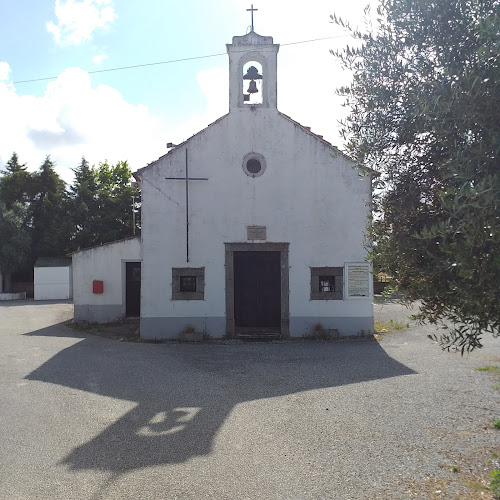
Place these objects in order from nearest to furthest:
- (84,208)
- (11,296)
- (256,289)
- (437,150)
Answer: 1. (437,150)
2. (256,289)
3. (11,296)
4. (84,208)

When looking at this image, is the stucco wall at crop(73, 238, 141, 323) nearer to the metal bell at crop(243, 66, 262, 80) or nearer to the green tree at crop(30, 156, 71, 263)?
the metal bell at crop(243, 66, 262, 80)

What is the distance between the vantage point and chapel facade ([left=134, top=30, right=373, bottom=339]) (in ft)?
48.5

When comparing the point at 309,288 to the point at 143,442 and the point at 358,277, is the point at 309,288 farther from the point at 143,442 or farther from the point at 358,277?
the point at 143,442

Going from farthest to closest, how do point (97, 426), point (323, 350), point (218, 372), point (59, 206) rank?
1. point (59, 206)
2. point (323, 350)
3. point (218, 372)
4. point (97, 426)

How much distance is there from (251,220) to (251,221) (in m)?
0.03

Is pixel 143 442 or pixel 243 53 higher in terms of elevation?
pixel 243 53

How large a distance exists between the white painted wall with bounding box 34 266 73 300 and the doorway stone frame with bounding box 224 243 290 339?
82.4 feet

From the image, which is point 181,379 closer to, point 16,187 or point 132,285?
point 132,285

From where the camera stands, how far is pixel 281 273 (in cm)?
1492

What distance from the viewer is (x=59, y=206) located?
43.4 metres

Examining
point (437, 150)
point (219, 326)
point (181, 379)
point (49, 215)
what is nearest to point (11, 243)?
point (49, 215)

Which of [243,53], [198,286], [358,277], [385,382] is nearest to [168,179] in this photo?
[198,286]

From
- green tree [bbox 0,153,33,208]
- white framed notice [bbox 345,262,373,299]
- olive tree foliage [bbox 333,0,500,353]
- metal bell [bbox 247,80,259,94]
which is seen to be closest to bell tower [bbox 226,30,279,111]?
metal bell [bbox 247,80,259,94]

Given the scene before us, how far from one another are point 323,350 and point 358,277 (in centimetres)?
269
